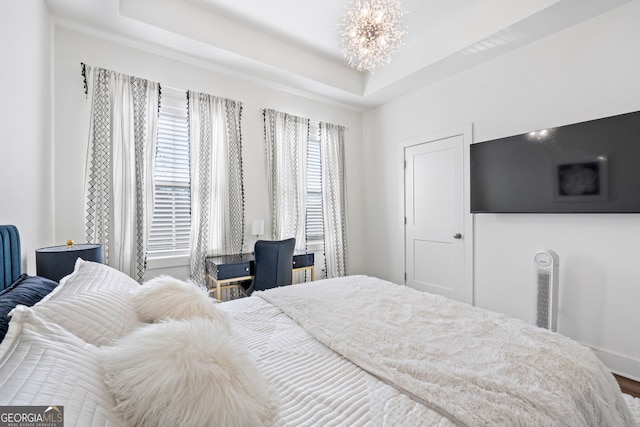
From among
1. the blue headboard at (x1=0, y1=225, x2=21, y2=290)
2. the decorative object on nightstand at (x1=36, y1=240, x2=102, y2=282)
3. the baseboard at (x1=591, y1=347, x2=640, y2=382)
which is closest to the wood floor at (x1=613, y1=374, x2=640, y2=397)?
the baseboard at (x1=591, y1=347, x2=640, y2=382)

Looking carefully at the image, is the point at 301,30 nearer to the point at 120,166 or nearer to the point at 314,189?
the point at 314,189

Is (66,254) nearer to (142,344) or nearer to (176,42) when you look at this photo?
Answer: (142,344)

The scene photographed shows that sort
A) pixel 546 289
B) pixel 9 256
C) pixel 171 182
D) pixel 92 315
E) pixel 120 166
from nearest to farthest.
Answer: pixel 92 315, pixel 9 256, pixel 546 289, pixel 120 166, pixel 171 182

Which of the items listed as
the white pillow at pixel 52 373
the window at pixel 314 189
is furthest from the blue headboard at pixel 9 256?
the window at pixel 314 189

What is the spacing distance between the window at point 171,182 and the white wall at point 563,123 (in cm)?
303

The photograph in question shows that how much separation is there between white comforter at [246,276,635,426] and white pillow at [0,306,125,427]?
831 millimetres

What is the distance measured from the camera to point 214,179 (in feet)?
10.5

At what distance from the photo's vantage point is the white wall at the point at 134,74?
2.51m

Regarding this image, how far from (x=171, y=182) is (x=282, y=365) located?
8.54 feet

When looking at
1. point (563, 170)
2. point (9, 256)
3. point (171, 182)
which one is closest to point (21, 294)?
point (9, 256)

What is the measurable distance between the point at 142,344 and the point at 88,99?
9.36 ft

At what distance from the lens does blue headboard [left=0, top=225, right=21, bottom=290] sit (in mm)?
1219

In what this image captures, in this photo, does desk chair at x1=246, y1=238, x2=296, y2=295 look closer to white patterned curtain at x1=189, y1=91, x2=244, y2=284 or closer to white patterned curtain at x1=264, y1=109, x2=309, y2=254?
white patterned curtain at x1=189, y1=91, x2=244, y2=284

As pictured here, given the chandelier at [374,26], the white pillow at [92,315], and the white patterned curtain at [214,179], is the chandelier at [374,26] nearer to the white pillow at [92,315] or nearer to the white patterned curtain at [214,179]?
the white patterned curtain at [214,179]
